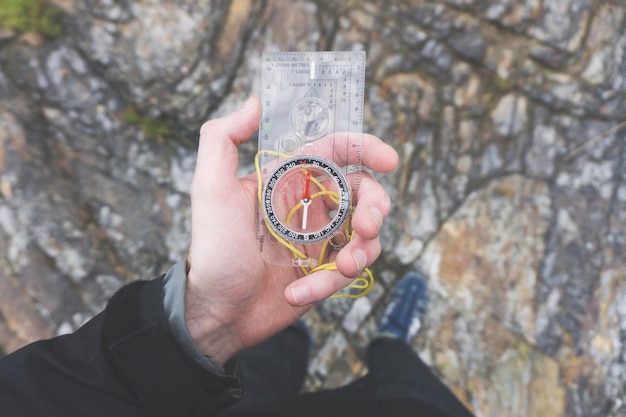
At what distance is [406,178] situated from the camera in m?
3.54

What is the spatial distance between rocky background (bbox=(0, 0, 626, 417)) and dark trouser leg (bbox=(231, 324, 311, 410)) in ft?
0.48

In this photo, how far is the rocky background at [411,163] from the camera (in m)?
3.38

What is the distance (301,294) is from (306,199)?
1.41 ft

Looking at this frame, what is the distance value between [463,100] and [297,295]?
2097mm

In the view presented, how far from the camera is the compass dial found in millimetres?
2244

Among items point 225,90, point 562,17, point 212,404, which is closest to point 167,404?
point 212,404

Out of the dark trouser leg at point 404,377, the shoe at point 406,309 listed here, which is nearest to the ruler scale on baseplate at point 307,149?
the dark trouser leg at point 404,377

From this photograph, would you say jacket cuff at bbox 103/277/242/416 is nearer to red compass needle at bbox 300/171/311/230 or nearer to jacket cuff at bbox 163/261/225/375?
jacket cuff at bbox 163/261/225/375

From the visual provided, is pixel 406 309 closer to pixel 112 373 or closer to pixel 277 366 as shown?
pixel 277 366

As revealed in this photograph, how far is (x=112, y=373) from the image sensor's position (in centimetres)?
203

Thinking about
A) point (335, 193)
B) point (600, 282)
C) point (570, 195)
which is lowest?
point (600, 282)

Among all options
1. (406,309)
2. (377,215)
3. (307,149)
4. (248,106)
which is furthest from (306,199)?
(406,309)

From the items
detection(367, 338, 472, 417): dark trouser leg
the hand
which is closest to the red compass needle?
the hand

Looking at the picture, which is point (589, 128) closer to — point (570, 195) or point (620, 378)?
point (570, 195)
